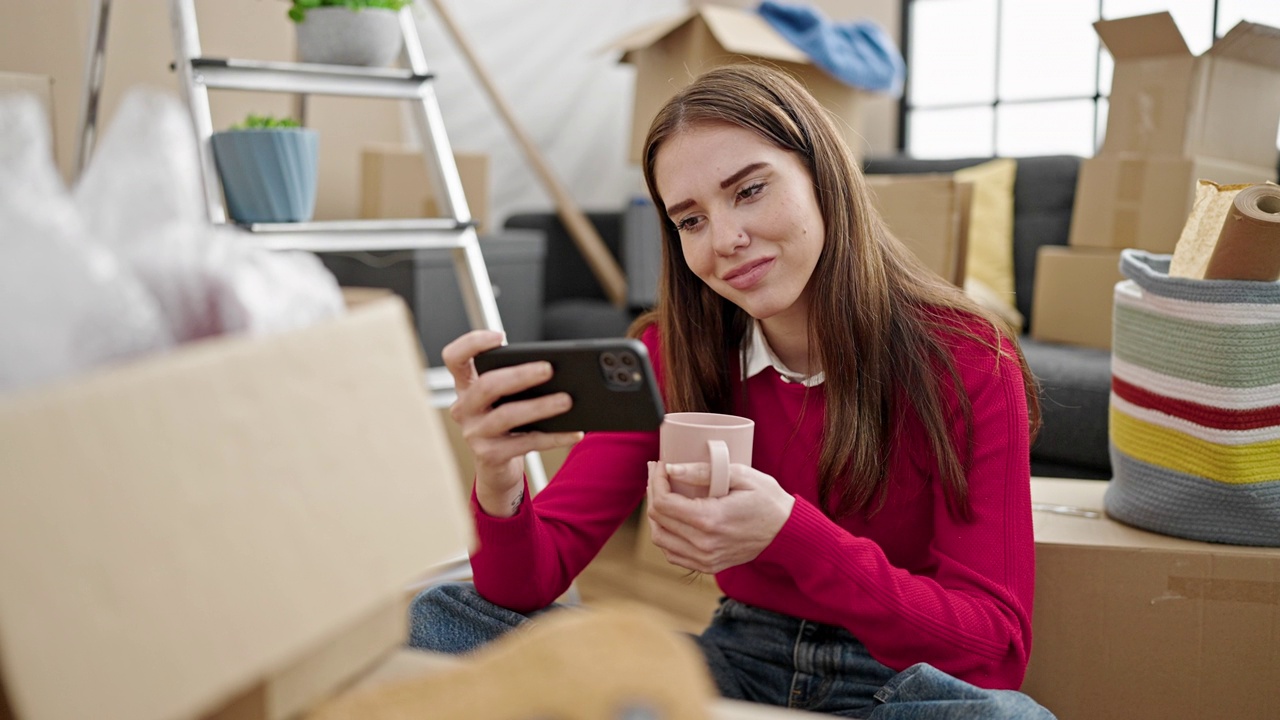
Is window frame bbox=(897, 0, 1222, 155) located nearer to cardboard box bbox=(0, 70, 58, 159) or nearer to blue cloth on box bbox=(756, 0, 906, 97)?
blue cloth on box bbox=(756, 0, 906, 97)

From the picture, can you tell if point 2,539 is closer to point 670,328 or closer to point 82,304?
point 82,304

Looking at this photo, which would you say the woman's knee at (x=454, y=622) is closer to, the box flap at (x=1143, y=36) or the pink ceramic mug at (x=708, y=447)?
the pink ceramic mug at (x=708, y=447)

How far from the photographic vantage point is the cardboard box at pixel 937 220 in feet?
6.77

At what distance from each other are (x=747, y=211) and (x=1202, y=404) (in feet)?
1.67

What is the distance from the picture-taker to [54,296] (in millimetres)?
451

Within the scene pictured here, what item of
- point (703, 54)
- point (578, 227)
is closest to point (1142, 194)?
point (703, 54)

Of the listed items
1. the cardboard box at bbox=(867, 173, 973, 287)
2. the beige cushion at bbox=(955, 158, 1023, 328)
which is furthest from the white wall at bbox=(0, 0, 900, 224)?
the cardboard box at bbox=(867, 173, 973, 287)

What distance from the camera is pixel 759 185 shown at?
3.46ft

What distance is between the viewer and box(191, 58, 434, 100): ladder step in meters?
1.47

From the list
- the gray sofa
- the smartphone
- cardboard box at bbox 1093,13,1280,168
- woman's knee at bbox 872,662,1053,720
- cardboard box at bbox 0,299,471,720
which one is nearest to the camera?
cardboard box at bbox 0,299,471,720

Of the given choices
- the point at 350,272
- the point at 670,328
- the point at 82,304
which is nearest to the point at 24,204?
the point at 82,304

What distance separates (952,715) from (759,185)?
1.68 ft

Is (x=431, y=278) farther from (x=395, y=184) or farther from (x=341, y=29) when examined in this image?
(x=341, y=29)

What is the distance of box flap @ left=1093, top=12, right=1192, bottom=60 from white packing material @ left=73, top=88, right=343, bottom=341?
5.35ft
